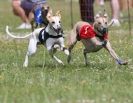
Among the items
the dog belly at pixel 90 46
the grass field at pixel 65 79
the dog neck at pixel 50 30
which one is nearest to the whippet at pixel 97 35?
the dog belly at pixel 90 46

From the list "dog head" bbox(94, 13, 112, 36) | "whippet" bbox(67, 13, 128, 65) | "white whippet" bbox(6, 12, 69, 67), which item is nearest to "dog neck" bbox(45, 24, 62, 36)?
"white whippet" bbox(6, 12, 69, 67)

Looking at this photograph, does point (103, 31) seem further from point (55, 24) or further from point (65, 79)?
point (65, 79)

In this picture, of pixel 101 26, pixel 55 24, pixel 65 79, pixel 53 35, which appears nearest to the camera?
pixel 65 79

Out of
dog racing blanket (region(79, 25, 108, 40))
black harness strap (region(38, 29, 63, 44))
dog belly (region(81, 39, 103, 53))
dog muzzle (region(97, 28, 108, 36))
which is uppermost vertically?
dog muzzle (region(97, 28, 108, 36))

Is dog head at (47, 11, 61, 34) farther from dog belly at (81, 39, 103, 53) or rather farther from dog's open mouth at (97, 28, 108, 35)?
dog's open mouth at (97, 28, 108, 35)

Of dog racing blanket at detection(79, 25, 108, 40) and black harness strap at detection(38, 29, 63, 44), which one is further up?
dog racing blanket at detection(79, 25, 108, 40)

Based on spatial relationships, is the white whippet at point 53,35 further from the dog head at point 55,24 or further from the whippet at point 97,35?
the whippet at point 97,35

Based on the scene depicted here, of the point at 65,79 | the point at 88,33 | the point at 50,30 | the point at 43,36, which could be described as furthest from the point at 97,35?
the point at 65,79

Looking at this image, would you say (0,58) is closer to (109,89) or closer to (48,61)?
(48,61)

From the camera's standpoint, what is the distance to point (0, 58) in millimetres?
12352

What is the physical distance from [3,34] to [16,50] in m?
4.40

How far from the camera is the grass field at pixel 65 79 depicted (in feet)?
24.1

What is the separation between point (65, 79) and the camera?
29.8 feet

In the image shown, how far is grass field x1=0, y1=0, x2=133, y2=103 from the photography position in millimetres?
7348
